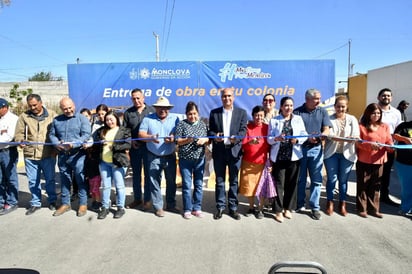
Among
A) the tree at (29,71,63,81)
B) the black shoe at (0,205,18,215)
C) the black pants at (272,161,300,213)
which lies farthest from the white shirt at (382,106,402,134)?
the tree at (29,71,63,81)

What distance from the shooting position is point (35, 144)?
4395mm

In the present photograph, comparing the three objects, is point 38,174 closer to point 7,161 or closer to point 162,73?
point 7,161

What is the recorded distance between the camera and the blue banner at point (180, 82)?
7137 millimetres

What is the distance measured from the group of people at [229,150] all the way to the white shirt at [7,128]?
0.01 metres

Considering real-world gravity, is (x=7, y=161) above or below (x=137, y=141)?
below

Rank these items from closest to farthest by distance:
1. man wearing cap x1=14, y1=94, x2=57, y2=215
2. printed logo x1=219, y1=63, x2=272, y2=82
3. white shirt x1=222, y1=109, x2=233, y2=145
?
1. white shirt x1=222, y1=109, x2=233, y2=145
2. man wearing cap x1=14, y1=94, x2=57, y2=215
3. printed logo x1=219, y1=63, x2=272, y2=82

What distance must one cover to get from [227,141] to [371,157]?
2.19 meters

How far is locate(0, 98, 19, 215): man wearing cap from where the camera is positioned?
4.48m

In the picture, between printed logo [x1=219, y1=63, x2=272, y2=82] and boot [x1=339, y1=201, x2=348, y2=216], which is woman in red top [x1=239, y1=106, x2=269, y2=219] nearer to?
boot [x1=339, y1=201, x2=348, y2=216]

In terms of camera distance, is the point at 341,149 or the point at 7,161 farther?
Result: the point at 7,161

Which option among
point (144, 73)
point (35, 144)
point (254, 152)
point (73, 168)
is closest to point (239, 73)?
point (144, 73)

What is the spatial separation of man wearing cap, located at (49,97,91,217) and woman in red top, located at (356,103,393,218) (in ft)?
14.2

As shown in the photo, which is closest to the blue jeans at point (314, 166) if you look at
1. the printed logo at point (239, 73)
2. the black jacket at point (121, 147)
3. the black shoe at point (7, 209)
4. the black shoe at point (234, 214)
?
the black shoe at point (234, 214)

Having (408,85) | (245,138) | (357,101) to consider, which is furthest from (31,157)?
(357,101)
